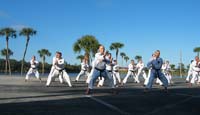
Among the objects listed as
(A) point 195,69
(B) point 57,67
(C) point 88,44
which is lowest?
(B) point 57,67

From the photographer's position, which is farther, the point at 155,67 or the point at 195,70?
the point at 195,70

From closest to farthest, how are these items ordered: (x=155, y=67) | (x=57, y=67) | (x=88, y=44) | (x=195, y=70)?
(x=155, y=67), (x=57, y=67), (x=195, y=70), (x=88, y=44)

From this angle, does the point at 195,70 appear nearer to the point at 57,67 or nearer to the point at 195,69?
the point at 195,69

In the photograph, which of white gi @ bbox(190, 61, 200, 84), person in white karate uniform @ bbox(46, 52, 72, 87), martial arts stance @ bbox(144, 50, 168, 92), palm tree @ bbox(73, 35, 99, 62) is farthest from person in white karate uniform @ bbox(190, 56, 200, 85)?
palm tree @ bbox(73, 35, 99, 62)

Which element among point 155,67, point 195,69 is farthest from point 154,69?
point 195,69

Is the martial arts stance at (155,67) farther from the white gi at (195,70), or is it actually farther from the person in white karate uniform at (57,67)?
the white gi at (195,70)

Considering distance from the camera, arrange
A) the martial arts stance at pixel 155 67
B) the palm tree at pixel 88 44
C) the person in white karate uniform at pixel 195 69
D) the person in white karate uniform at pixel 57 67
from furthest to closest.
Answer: the palm tree at pixel 88 44
the person in white karate uniform at pixel 195 69
the person in white karate uniform at pixel 57 67
the martial arts stance at pixel 155 67

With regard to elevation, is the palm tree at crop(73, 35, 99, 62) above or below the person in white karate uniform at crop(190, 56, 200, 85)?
above

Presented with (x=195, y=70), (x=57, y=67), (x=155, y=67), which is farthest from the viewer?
(x=195, y=70)

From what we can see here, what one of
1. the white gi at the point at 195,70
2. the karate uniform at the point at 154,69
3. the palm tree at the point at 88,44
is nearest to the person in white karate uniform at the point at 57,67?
the karate uniform at the point at 154,69

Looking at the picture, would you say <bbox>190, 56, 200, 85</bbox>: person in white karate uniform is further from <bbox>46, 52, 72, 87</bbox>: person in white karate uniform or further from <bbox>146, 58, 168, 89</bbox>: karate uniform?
<bbox>46, 52, 72, 87</bbox>: person in white karate uniform

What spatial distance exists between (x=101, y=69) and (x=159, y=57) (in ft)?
11.8

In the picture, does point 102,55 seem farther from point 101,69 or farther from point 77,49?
point 77,49

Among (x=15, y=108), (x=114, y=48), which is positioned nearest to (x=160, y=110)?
(x=15, y=108)
